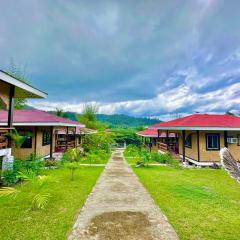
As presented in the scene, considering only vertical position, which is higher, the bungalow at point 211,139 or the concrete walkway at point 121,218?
the bungalow at point 211,139

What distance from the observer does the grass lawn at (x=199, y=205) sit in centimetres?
484

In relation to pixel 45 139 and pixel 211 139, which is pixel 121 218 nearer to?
pixel 211 139

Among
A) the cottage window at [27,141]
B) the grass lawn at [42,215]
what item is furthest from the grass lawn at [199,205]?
the cottage window at [27,141]

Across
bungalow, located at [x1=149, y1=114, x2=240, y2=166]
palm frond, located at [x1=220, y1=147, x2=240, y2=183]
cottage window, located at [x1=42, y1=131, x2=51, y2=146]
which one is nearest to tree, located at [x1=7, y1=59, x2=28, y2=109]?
cottage window, located at [x1=42, y1=131, x2=51, y2=146]

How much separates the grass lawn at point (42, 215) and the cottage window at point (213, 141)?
1055cm

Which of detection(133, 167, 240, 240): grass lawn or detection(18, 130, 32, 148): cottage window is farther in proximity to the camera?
detection(18, 130, 32, 148): cottage window

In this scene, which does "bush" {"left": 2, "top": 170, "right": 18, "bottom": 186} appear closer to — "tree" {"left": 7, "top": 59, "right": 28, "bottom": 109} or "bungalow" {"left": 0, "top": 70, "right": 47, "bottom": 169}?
"bungalow" {"left": 0, "top": 70, "right": 47, "bottom": 169}

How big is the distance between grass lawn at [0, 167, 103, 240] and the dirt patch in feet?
1.99

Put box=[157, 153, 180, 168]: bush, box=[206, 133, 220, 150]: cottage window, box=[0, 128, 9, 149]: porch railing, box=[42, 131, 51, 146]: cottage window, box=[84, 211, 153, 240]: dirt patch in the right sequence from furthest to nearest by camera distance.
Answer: box=[42, 131, 51, 146]: cottage window, box=[206, 133, 220, 150]: cottage window, box=[157, 153, 180, 168]: bush, box=[0, 128, 9, 149]: porch railing, box=[84, 211, 153, 240]: dirt patch

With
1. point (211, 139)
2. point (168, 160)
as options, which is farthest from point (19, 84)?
point (211, 139)

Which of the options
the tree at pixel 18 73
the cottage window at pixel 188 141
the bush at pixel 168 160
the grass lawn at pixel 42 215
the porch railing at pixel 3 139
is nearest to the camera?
the grass lawn at pixel 42 215

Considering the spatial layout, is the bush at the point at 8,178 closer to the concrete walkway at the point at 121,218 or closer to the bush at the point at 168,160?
the concrete walkway at the point at 121,218

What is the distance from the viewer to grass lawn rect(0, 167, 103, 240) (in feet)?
15.2

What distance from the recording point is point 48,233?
464 centimetres
